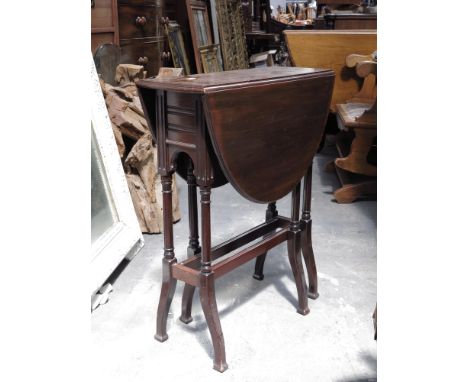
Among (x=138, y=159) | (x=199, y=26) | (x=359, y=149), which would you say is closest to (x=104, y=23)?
(x=138, y=159)

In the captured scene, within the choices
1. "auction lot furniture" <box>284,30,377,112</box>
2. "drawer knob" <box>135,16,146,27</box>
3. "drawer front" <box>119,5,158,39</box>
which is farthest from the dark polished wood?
"auction lot furniture" <box>284,30,377,112</box>

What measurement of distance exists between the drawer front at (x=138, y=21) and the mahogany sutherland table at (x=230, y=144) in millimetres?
2156

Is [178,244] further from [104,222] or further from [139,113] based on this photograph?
[139,113]

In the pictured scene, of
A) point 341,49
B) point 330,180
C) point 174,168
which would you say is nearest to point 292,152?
point 174,168

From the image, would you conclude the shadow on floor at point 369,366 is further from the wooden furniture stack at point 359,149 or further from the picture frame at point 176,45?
the picture frame at point 176,45

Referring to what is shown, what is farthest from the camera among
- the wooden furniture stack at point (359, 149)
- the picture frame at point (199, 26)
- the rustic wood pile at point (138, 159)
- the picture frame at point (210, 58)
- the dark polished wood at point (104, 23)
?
the picture frame at point (210, 58)

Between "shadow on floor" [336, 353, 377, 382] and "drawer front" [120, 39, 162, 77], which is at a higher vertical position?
"drawer front" [120, 39, 162, 77]

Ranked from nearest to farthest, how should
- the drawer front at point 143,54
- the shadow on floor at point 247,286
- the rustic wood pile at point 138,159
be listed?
1. the shadow on floor at point 247,286
2. the rustic wood pile at point 138,159
3. the drawer front at point 143,54

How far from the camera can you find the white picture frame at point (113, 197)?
2.38 meters

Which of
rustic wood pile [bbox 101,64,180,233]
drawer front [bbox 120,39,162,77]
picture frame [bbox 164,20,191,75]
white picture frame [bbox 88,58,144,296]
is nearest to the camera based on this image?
white picture frame [bbox 88,58,144,296]

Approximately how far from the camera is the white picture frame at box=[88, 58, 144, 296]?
238 cm

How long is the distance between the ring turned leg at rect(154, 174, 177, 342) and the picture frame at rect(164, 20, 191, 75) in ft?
10.7

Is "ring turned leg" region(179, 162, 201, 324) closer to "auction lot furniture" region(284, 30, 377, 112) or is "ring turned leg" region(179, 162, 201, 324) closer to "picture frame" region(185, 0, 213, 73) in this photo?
"auction lot furniture" region(284, 30, 377, 112)

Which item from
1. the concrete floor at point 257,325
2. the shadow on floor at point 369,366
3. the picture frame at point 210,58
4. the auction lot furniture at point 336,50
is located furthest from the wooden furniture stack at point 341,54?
the shadow on floor at point 369,366
